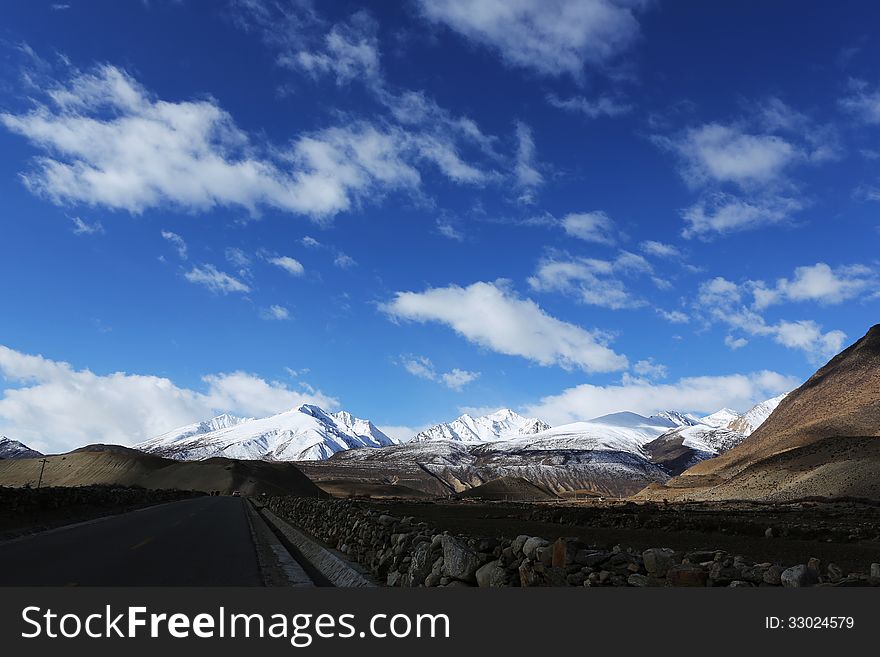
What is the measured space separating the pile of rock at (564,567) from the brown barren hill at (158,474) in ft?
466

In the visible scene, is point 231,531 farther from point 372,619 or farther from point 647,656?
point 647,656

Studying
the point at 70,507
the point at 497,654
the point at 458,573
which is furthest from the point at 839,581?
the point at 70,507

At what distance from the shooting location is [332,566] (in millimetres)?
16891

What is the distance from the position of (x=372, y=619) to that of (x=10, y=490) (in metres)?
37.5

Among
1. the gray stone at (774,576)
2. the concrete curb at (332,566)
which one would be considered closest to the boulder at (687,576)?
the gray stone at (774,576)

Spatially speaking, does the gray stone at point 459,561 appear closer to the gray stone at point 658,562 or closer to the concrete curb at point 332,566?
the gray stone at point 658,562

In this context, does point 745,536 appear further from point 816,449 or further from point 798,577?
point 816,449

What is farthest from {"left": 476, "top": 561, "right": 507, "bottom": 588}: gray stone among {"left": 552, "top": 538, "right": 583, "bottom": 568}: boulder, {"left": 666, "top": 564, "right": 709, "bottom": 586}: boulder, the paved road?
the paved road

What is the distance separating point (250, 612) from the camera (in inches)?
293

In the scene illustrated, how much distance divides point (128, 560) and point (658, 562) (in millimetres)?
13619

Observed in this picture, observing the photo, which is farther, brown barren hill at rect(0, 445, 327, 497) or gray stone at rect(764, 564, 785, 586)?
brown barren hill at rect(0, 445, 327, 497)

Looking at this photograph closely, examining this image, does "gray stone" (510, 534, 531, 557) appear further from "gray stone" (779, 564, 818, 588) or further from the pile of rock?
"gray stone" (779, 564, 818, 588)

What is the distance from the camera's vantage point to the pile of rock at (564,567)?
653cm

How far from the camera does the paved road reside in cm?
1190
